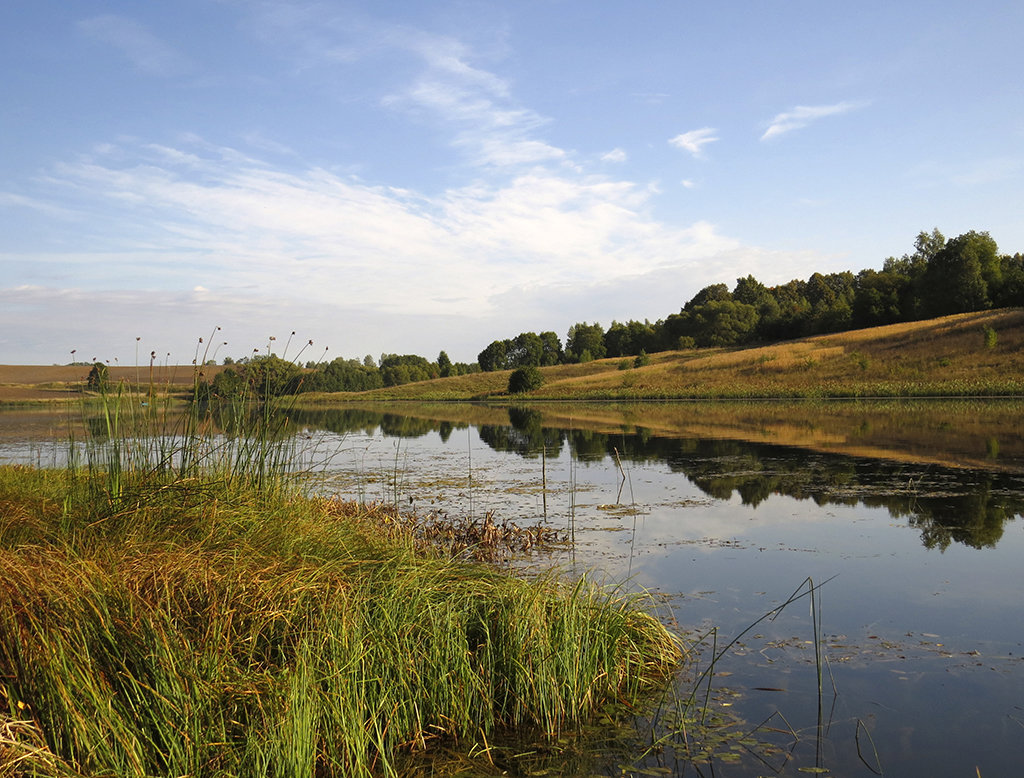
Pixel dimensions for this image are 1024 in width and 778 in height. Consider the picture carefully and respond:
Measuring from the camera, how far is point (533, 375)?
69.8 m

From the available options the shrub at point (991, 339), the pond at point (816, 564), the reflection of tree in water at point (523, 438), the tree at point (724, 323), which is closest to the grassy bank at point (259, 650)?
the pond at point (816, 564)

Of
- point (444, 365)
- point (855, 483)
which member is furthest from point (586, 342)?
point (855, 483)

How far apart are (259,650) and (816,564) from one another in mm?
6744

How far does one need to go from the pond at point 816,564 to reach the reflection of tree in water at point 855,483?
0.21 ft

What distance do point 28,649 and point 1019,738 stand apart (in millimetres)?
5780

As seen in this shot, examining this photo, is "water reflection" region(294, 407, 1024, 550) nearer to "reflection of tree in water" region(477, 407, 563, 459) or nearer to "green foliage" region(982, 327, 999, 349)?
"reflection of tree in water" region(477, 407, 563, 459)

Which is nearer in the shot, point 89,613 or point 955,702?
point 89,613

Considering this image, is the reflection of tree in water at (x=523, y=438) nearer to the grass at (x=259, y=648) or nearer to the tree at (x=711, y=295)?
the grass at (x=259, y=648)

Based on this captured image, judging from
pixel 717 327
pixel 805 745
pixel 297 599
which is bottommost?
pixel 805 745

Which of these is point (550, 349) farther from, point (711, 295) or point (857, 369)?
point (857, 369)

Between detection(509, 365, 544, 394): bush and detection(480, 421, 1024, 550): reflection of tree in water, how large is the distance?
4638cm

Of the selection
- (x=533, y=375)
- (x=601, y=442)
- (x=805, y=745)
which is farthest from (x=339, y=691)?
(x=533, y=375)

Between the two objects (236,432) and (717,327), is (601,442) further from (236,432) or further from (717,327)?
(717,327)

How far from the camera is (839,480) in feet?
48.3
